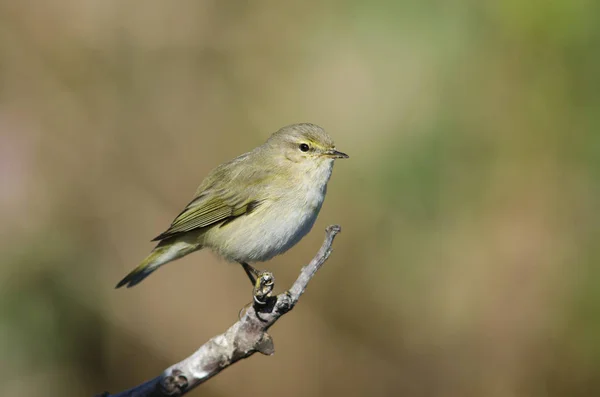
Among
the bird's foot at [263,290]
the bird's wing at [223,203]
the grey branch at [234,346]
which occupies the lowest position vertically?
the grey branch at [234,346]

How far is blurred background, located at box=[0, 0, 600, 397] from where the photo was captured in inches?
248

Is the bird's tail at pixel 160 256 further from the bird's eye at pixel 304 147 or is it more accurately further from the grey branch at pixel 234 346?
the grey branch at pixel 234 346

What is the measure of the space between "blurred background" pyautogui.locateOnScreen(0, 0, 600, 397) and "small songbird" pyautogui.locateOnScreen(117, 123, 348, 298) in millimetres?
2066

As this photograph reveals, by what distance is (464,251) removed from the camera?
258 inches

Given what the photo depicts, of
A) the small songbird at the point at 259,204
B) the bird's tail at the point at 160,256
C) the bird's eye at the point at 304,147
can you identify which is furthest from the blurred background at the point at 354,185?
the bird's eye at the point at 304,147

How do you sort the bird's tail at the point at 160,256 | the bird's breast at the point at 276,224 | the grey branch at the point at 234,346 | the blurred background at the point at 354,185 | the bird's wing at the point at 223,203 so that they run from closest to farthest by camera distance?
the grey branch at the point at 234,346, the bird's breast at the point at 276,224, the bird's wing at the point at 223,203, the bird's tail at the point at 160,256, the blurred background at the point at 354,185

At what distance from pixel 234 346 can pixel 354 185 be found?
144 inches

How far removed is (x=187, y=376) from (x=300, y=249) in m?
3.51

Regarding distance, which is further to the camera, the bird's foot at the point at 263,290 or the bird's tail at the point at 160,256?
the bird's tail at the point at 160,256

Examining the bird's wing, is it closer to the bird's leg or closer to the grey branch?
the bird's leg

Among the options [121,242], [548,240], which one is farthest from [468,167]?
[121,242]

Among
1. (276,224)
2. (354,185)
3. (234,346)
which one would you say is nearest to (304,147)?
(276,224)

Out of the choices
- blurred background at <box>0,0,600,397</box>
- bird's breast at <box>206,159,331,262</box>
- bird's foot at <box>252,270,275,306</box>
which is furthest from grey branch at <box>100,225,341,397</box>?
blurred background at <box>0,0,600,397</box>

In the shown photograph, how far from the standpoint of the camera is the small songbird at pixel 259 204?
4039mm
